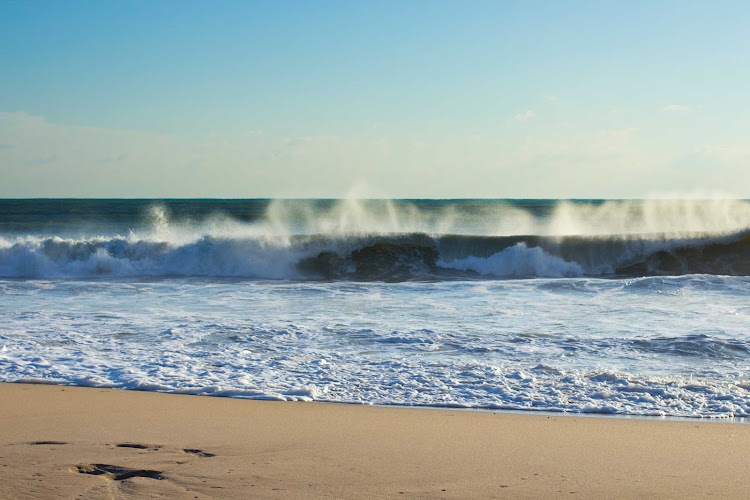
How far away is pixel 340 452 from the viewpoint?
412 centimetres

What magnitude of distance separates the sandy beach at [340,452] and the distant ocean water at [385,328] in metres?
0.49

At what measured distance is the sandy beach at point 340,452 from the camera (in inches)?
137

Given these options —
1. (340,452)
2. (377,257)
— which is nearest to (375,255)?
(377,257)

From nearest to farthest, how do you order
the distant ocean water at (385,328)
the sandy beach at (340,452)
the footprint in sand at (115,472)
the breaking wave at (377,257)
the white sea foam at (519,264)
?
1. the sandy beach at (340,452)
2. the footprint in sand at (115,472)
3. the distant ocean water at (385,328)
4. the breaking wave at (377,257)
5. the white sea foam at (519,264)

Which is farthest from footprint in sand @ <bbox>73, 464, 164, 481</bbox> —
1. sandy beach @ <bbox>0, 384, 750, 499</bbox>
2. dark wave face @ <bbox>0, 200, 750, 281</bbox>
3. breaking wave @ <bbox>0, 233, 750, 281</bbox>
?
breaking wave @ <bbox>0, 233, 750, 281</bbox>

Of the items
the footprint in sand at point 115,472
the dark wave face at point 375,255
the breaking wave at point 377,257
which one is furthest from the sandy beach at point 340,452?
the breaking wave at point 377,257

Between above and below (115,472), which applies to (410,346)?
above

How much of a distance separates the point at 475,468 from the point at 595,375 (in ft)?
8.81

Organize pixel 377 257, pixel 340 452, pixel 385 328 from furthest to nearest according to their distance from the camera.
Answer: pixel 377 257 → pixel 385 328 → pixel 340 452

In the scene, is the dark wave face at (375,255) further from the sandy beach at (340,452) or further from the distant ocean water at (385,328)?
the sandy beach at (340,452)

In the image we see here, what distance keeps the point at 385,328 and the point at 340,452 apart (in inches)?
176

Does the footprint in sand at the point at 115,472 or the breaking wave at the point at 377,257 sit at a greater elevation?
the breaking wave at the point at 377,257

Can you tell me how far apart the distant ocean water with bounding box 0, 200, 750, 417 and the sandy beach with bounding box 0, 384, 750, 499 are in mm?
487

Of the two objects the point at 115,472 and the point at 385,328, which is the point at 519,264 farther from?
the point at 115,472
